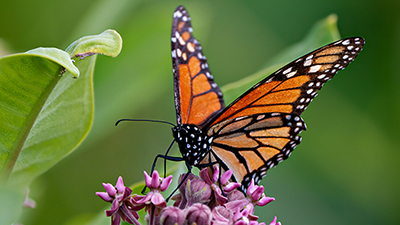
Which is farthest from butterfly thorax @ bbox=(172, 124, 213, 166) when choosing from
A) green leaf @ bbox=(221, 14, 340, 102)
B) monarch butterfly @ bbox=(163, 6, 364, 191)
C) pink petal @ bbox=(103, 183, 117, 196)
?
pink petal @ bbox=(103, 183, 117, 196)

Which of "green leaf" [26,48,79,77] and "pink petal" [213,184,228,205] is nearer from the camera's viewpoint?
"green leaf" [26,48,79,77]

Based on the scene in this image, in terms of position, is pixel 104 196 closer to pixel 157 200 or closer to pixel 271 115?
pixel 157 200

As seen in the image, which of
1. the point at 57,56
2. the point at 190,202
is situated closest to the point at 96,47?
the point at 57,56

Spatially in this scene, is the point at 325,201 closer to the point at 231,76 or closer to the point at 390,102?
the point at 390,102

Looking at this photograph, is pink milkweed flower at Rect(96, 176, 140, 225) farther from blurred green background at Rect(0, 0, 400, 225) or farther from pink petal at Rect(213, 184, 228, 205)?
blurred green background at Rect(0, 0, 400, 225)

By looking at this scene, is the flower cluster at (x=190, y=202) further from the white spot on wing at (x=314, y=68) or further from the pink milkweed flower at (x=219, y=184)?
the white spot on wing at (x=314, y=68)

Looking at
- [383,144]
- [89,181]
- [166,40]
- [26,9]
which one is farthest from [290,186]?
[26,9]
